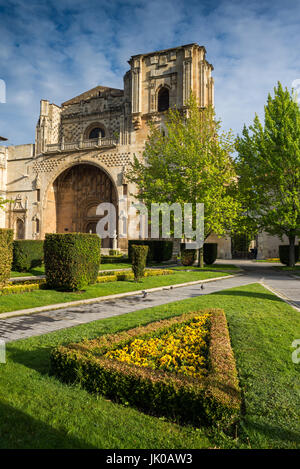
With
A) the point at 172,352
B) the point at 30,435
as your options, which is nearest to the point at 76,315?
the point at 172,352

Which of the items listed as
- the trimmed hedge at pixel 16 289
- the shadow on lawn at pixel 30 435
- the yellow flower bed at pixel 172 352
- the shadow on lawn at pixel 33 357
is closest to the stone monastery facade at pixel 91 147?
the trimmed hedge at pixel 16 289

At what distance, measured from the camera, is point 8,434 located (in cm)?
236

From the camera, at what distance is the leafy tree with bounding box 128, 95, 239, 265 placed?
55.4ft

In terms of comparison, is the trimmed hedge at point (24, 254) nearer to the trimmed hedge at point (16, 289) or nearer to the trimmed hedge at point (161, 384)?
the trimmed hedge at point (16, 289)

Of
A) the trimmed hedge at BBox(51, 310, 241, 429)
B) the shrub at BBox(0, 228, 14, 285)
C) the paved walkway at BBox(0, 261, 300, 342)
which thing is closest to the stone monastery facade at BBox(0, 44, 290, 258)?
the shrub at BBox(0, 228, 14, 285)

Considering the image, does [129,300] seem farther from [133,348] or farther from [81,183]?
[81,183]

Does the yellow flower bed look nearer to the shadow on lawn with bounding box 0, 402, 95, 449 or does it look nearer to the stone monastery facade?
the shadow on lawn with bounding box 0, 402, 95, 449

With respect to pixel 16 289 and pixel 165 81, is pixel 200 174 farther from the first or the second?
pixel 165 81

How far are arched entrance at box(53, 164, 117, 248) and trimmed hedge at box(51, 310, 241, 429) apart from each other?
3080cm

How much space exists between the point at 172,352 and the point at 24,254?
39.5 feet

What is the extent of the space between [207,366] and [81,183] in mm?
33092

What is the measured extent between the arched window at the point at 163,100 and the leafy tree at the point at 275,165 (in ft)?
41.6

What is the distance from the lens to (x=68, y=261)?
8.86m
